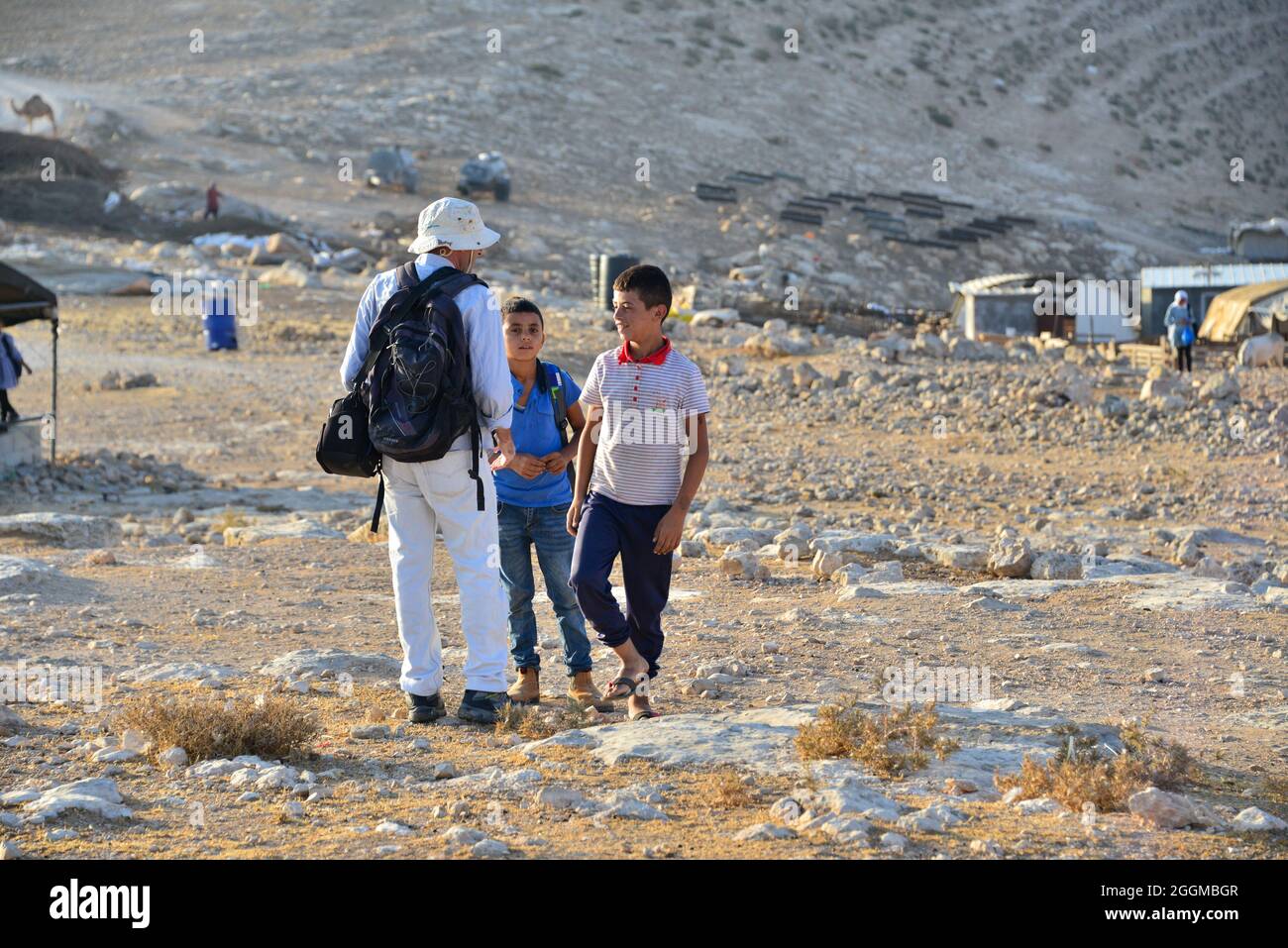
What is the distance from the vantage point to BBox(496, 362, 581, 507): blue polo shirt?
5.70 metres

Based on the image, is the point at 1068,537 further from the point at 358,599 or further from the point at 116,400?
the point at 116,400

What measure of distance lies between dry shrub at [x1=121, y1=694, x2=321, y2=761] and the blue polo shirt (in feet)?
3.60

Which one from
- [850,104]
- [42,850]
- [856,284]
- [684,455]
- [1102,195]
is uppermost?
[850,104]

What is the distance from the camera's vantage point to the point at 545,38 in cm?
5556

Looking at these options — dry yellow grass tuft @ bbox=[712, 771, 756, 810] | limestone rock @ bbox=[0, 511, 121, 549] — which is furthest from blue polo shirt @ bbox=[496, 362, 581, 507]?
limestone rock @ bbox=[0, 511, 121, 549]

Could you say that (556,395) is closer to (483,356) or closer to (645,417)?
(645,417)

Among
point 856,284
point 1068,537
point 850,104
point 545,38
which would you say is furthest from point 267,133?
point 1068,537

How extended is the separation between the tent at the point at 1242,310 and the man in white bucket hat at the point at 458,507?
22.9 metres

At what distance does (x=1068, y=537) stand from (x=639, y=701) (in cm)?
589

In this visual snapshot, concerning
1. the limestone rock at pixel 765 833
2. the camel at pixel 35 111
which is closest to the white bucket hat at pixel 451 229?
the limestone rock at pixel 765 833

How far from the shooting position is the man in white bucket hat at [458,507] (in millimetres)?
5125

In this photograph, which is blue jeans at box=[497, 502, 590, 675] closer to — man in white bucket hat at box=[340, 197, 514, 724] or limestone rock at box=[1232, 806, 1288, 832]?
man in white bucket hat at box=[340, 197, 514, 724]

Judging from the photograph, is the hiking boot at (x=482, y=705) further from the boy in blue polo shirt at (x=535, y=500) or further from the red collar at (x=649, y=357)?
the red collar at (x=649, y=357)

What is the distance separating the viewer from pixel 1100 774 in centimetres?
449
